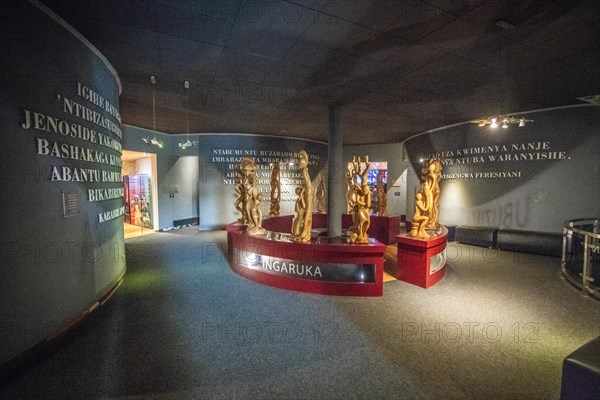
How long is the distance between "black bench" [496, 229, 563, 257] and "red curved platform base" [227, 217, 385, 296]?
4940mm

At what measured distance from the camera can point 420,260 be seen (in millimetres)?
4551

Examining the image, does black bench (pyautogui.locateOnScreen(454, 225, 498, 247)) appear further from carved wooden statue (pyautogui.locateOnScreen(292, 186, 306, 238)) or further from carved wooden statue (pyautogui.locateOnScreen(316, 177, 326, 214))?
carved wooden statue (pyautogui.locateOnScreen(292, 186, 306, 238))

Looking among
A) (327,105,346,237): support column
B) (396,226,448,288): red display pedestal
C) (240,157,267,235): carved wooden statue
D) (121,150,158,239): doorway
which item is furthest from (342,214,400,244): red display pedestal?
(121,150,158,239): doorway

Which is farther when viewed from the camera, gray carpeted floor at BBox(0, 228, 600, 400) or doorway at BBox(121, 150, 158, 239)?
doorway at BBox(121, 150, 158, 239)

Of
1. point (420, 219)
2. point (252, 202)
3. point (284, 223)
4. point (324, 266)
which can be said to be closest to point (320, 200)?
point (284, 223)

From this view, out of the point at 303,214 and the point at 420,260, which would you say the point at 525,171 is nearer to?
the point at 420,260

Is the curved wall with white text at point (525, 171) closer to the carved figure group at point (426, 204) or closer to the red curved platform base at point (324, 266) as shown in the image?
the carved figure group at point (426, 204)

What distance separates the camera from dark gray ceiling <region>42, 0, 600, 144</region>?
285 cm

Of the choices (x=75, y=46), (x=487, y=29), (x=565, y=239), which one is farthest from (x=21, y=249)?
(x=565, y=239)

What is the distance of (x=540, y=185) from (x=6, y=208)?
9.79 metres

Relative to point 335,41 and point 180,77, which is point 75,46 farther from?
point 335,41

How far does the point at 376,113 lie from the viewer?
278 inches

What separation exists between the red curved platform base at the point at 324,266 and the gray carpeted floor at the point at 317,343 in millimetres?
189

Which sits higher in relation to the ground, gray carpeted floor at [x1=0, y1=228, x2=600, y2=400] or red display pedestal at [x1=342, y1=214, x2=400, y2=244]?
red display pedestal at [x1=342, y1=214, x2=400, y2=244]
